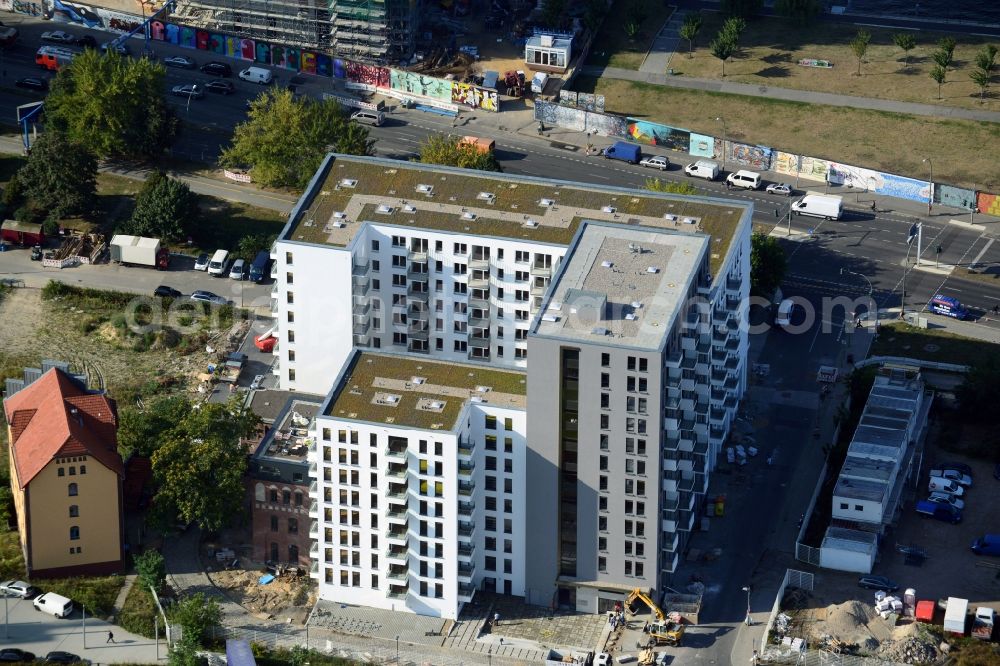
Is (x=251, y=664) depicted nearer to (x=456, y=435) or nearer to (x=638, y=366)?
(x=456, y=435)

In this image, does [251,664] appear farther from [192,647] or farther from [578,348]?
[578,348]

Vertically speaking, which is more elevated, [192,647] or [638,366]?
[638,366]

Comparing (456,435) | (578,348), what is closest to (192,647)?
(456,435)

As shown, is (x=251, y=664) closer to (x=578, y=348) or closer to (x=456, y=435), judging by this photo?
(x=456, y=435)

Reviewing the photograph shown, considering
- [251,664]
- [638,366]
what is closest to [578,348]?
[638,366]

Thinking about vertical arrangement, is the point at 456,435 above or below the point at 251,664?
above

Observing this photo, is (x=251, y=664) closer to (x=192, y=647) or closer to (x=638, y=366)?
(x=192, y=647)

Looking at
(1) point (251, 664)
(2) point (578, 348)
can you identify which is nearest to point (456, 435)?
(2) point (578, 348)
